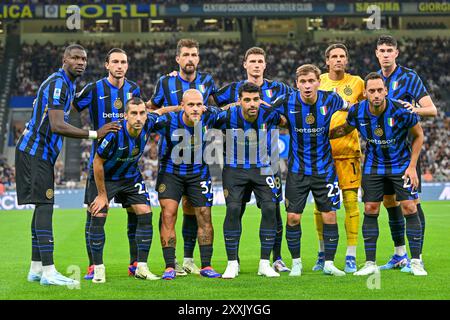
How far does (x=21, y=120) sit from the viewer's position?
33156 mm

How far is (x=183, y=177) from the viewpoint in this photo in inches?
328

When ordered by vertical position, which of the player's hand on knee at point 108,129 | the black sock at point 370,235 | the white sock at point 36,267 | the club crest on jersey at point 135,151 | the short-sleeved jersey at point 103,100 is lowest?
the white sock at point 36,267

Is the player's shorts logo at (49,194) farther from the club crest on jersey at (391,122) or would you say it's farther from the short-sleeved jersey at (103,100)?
the club crest on jersey at (391,122)

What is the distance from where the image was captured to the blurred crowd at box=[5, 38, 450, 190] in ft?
114

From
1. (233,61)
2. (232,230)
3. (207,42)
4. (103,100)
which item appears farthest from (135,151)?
(207,42)

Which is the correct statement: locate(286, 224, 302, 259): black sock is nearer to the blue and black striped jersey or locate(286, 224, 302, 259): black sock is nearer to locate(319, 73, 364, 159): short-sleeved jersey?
→ locate(319, 73, 364, 159): short-sleeved jersey

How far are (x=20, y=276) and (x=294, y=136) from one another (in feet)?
11.1

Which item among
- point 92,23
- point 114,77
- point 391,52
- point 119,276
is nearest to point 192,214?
point 119,276

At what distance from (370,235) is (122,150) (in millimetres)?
2768

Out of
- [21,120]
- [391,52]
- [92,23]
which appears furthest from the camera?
[92,23]

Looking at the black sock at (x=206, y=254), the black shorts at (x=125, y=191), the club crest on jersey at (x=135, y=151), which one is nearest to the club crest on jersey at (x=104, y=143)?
the club crest on jersey at (x=135, y=151)

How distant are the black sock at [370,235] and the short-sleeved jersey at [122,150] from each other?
2.49 metres

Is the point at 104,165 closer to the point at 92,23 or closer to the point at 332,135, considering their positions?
the point at 332,135

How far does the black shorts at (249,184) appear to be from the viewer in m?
8.29
